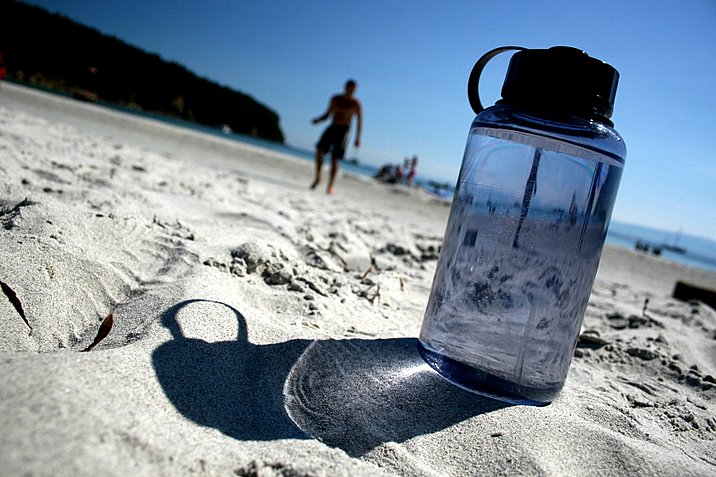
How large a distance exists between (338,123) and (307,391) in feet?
21.9

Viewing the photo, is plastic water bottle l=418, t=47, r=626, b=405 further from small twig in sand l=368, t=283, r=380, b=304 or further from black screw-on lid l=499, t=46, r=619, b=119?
small twig in sand l=368, t=283, r=380, b=304

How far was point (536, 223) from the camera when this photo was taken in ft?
3.77

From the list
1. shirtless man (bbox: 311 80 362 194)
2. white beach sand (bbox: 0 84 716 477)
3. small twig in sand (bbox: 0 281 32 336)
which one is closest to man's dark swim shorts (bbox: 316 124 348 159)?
shirtless man (bbox: 311 80 362 194)

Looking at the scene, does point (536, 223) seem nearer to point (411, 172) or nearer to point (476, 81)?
point (476, 81)

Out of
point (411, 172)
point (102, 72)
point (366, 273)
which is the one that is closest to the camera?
point (366, 273)

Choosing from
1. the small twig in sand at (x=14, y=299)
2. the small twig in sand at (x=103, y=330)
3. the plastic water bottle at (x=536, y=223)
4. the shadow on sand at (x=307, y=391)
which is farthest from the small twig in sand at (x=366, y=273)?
the small twig in sand at (x=14, y=299)

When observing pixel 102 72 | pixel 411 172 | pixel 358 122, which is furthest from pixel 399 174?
pixel 102 72

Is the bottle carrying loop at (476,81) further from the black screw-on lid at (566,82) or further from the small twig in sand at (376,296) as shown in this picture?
the small twig in sand at (376,296)

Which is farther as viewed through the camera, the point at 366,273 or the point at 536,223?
the point at 366,273

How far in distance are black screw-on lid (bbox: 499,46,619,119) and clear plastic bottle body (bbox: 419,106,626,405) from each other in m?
0.04

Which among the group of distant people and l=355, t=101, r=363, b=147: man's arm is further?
the group of distant people

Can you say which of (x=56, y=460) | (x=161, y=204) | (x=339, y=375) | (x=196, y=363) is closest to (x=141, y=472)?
(x=56, y=460)

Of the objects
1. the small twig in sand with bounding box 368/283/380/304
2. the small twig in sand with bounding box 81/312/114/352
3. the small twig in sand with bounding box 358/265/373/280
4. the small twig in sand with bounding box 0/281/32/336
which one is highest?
the small twig in sand with bounding box 358/265/373/280

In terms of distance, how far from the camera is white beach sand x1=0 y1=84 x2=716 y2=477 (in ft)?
2.37
